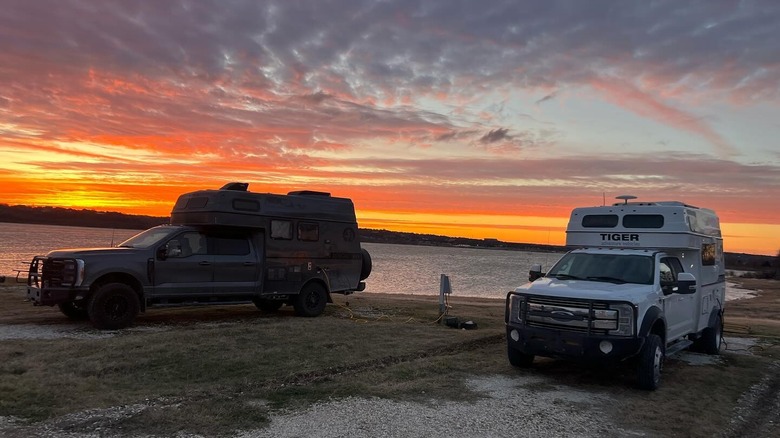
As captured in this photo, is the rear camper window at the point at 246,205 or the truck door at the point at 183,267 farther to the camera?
the rear camper window at the point at 246,205

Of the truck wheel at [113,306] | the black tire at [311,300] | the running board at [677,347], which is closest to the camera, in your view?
the running board at [677,347]

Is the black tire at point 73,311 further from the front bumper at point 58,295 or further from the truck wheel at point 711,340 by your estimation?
the truck wheel at point 711,340

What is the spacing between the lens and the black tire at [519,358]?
352 inches

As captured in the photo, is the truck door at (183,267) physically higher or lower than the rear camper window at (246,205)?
lower

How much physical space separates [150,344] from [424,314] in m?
7.51

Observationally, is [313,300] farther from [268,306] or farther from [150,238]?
[150,238]

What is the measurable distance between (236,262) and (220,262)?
0.36 meters

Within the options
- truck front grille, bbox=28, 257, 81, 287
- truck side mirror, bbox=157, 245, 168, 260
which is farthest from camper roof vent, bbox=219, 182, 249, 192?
truck front grille, bbox=28, 257, 81, 287

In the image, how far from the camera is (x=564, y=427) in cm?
636

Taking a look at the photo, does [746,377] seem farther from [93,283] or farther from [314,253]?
[93,283]

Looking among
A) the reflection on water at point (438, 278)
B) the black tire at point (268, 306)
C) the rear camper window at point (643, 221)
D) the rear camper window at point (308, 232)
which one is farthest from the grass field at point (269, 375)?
the reflection on water at point (438, 278)

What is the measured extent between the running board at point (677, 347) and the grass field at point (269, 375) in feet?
1.23

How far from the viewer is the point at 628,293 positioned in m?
8.01

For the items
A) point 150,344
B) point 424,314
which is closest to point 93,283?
point 150,344
